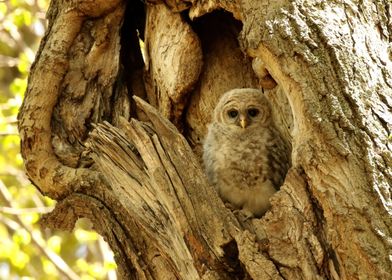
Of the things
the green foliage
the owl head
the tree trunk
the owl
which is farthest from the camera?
the green foliage

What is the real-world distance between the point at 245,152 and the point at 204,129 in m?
0.62

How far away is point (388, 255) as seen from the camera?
285cm

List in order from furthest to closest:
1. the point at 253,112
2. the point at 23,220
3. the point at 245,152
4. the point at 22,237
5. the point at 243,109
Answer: the point at 23,220 → the point at 22,237 → the point at 253,112 → the point at 243,109 → the point at 245,152

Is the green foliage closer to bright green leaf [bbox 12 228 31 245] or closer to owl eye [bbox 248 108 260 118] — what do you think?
bright green leaf [bbox 12 228 31 245]

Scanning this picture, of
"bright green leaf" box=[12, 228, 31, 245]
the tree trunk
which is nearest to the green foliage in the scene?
"bright green leaf" box=[12, 228, 31, 245]

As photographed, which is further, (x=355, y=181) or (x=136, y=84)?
(x=136, y=84)

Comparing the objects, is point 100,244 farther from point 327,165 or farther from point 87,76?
point 327,165

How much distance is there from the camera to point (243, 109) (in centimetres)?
442

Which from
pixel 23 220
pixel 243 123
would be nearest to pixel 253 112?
pixel 243 123

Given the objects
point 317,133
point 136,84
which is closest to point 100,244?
point 136,84

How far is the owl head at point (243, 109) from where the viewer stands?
4.40 meters

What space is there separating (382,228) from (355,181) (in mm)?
230

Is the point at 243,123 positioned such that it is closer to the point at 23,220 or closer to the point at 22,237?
the point at 22,237

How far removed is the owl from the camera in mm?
4023
